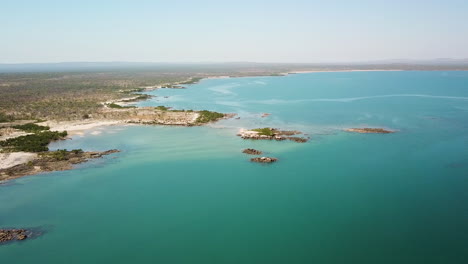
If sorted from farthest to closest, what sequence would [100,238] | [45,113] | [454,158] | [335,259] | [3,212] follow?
[45,113], [454,158], [3,212], [100,238], [335,259]

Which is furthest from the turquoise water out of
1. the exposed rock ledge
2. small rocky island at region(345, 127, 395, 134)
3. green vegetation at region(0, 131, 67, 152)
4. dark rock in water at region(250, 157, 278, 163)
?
green vegetation at region(0, 131, 67, 152)

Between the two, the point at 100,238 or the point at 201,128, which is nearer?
the point at 100,238

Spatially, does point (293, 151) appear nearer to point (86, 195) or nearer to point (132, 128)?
point (86, 195)

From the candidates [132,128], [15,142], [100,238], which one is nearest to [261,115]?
[132,128]

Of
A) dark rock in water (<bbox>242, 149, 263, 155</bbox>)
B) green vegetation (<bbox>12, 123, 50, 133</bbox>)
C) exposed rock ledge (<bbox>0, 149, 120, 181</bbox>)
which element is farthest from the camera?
green vegetation (<bbox>12, 123, 50, 133</bbox>)

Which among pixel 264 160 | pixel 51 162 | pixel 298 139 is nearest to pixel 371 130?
pixel 298 139

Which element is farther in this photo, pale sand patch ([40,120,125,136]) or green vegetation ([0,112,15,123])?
green vegetation ([0,112,15,123])

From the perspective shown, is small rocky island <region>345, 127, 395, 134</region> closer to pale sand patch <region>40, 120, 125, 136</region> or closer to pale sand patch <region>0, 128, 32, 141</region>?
pale sand patch <region>40, 120, 125, 136</region>
